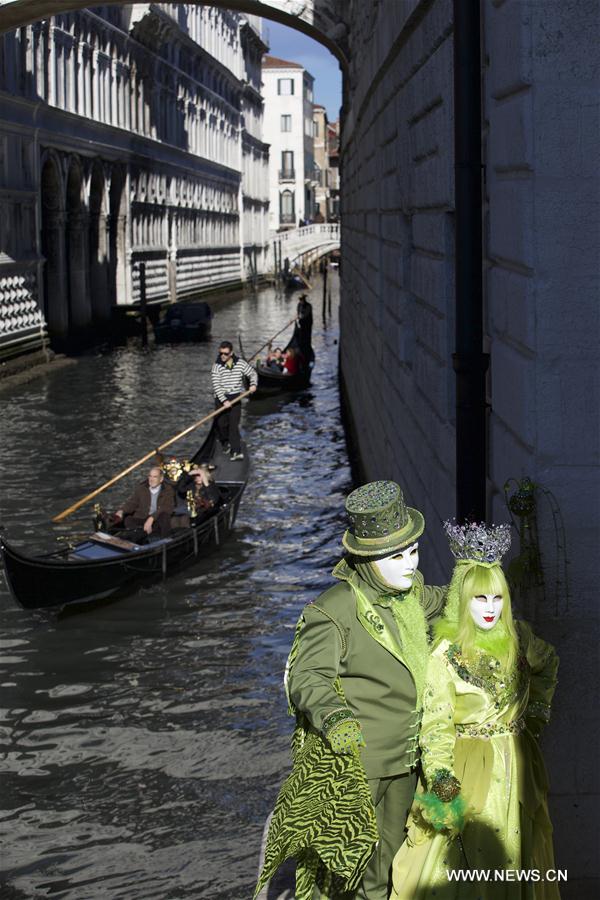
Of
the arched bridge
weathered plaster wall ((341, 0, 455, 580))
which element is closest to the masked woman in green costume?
weathered plaster wall ((341, 0, 455, 580))

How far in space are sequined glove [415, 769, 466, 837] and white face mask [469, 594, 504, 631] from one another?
1.13 feet

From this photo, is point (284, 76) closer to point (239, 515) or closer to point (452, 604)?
point (239, 515)

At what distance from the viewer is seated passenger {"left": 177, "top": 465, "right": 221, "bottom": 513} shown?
37.8 ft

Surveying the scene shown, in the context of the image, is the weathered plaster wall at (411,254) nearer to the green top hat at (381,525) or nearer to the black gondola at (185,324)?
the green top hat at (381,525)

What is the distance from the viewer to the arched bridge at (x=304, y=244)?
63.0 metres

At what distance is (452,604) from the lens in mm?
3580

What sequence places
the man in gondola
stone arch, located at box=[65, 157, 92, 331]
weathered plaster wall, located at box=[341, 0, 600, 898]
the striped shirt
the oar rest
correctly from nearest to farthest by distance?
weathered plaster wall, located at box=[341, 0, 600, 898] → the oar rest → the striped shirt → the man in gondola → stone arch, located at box=[65, 157, 92, 331]

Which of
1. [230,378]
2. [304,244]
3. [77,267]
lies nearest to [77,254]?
[77,267]

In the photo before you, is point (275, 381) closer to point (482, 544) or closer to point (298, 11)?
point (298, 11)

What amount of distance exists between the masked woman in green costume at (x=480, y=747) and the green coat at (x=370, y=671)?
10 cm

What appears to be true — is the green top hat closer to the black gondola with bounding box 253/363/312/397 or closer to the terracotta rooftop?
the black gondola with bounding box 253/363/312/397

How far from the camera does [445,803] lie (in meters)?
3.40

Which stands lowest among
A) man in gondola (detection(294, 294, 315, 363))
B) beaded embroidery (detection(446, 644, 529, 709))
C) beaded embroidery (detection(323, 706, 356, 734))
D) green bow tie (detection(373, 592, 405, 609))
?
man in gondola (detection(294, 294, 315, 363))

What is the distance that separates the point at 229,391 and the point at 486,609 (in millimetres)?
11462
